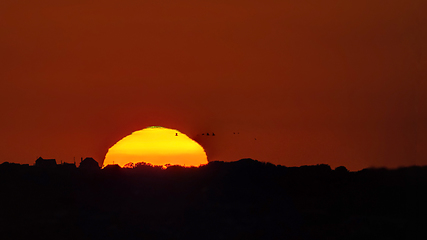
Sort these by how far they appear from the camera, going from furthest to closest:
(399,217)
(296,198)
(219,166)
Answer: (219,166), (296,198), (399,217)

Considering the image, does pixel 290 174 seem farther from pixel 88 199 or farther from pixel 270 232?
pixel 88 199

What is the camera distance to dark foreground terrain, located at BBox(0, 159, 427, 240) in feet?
173

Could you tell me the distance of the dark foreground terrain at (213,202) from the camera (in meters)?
52.8

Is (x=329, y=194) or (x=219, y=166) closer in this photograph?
(x=329, y=194)

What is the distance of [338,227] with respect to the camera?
53688 millimetres

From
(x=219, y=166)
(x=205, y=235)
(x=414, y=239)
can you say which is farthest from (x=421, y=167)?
(x=205, y=235)

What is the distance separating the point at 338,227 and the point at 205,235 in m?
9.38

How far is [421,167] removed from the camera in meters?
63.4

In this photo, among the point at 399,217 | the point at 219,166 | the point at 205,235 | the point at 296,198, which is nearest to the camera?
the point at 205,235

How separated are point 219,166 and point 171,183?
5343 millimetres

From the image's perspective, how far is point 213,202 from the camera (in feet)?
190

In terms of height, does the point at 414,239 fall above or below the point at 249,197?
below

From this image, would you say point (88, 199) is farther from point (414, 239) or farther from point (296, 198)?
point (414, 239)

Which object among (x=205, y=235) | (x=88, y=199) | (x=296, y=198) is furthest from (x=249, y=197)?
(x=88, y=199)
